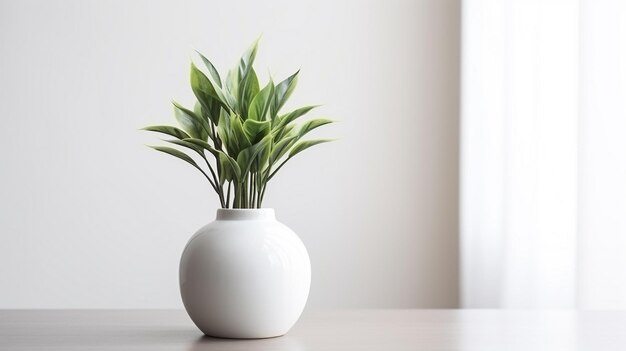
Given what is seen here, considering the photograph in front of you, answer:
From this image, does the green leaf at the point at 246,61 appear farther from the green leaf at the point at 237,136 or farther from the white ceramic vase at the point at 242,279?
the white ceramic vase at the point at 242,279

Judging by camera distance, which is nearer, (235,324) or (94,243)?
(235,324)

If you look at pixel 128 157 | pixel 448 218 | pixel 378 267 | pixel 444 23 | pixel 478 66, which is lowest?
pixel 378 267

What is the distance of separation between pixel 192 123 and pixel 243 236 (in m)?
0.20

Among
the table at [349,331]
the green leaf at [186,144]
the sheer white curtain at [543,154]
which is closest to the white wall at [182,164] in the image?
the sheer white curtain at [543,154]

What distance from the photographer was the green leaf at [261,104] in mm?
1164

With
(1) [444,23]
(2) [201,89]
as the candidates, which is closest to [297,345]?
(2) [201,89]

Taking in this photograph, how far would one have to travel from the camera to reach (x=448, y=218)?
2768 mm

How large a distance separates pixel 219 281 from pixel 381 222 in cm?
171

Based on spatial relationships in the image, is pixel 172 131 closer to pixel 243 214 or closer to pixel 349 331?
pixel 243 214

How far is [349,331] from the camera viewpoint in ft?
4.02

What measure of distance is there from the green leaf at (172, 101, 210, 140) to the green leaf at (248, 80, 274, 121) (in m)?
0.08

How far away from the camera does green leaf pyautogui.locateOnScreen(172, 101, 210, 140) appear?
119 centimetres

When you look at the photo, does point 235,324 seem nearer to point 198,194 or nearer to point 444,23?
point 198,194

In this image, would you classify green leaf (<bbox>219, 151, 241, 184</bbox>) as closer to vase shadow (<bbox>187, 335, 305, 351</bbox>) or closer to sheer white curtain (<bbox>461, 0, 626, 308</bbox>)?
vase shadow (<bbox>187, 335, 305, 351</bbox>)
